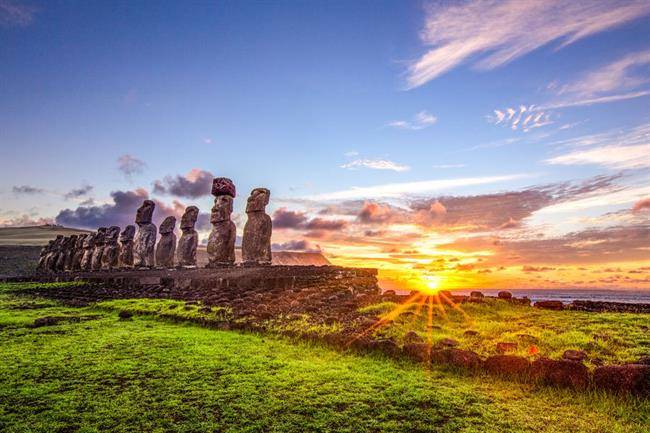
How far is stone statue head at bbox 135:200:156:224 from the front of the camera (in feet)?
74.6

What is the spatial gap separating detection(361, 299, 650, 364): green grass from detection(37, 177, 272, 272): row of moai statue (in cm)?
718

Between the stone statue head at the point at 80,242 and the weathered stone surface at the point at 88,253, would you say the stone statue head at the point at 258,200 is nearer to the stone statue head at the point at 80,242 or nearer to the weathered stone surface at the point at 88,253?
the weathered stone surface at the point at 88,253

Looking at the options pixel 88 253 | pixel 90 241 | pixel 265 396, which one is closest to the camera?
pixel 265 396

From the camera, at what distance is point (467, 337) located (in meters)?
7.17

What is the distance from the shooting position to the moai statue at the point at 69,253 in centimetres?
3102

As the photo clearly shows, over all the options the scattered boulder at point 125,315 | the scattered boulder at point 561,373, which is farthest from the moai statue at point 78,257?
the scattered boulder at point 561,373

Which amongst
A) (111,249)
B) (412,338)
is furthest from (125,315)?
(111,249)

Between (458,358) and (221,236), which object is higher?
(221,236)

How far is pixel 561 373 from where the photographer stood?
4703 mm

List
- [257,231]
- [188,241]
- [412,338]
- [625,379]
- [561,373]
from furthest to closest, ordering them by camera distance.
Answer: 1. [188,241]
2. [257,231]
3. [412,338]
4. [561,373]
5. [625,379]

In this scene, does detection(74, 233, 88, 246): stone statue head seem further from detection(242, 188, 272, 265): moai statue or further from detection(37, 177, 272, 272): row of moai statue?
detection(242, 188, 272, 265): moai statue

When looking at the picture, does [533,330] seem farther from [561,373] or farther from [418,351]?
[561,373]

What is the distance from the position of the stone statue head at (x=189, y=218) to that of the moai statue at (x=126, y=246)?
6.54m

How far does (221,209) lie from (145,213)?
309 inches
